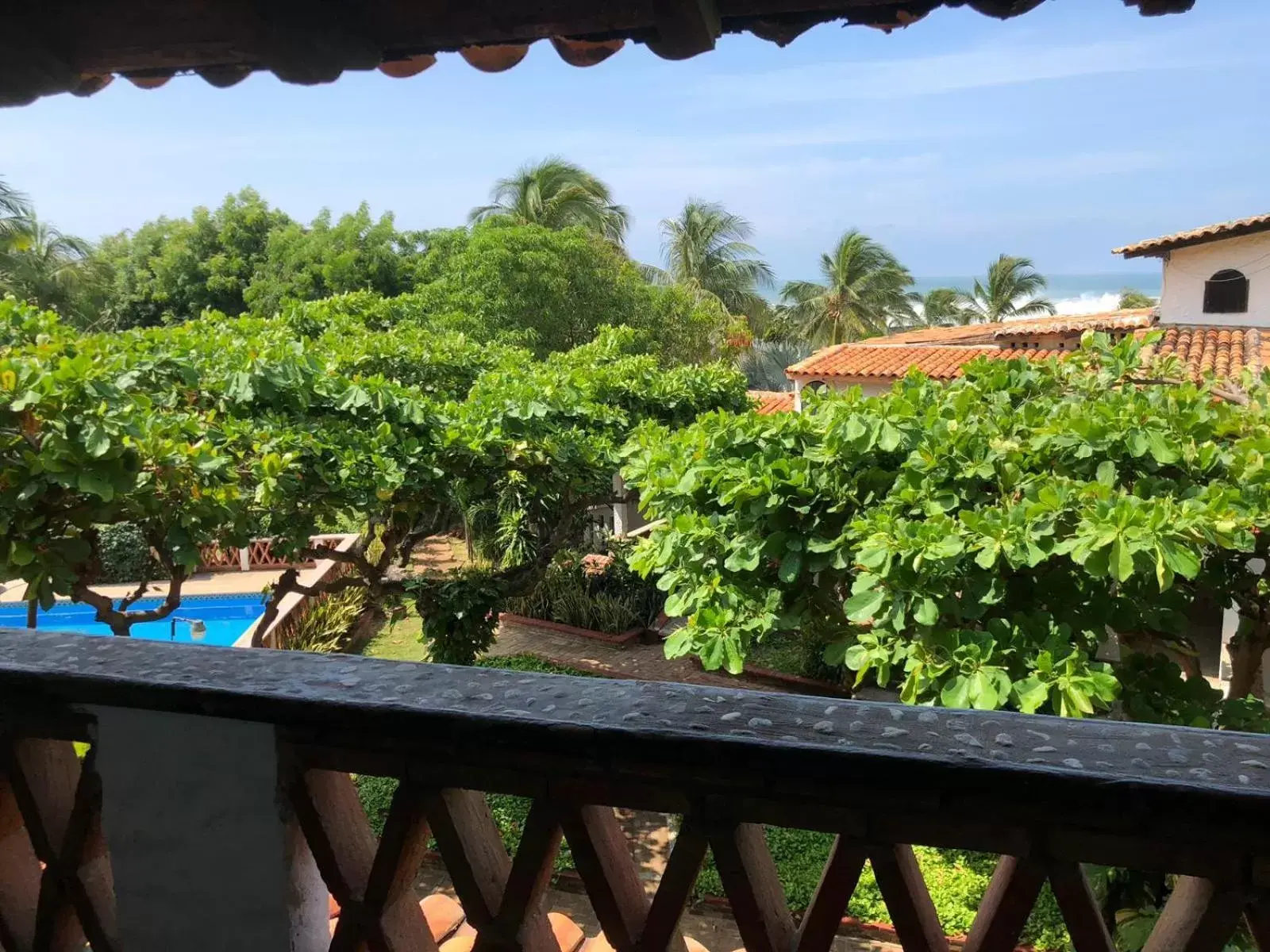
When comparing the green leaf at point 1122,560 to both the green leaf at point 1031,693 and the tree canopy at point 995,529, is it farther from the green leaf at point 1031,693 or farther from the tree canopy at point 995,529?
the green leaf at point 1031,693

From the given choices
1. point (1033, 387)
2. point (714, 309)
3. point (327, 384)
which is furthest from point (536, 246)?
point (1033, 387)

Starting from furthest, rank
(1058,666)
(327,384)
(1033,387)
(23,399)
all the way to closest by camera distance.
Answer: (327,384) → (1033,387) → (23,399) → (1058,666)

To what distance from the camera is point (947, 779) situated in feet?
2.50

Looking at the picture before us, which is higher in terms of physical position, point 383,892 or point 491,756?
point 491,756

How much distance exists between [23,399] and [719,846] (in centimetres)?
459

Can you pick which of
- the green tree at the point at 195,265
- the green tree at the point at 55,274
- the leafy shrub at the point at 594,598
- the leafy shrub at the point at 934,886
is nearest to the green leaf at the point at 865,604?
the leafy shrub at the point at 934,886

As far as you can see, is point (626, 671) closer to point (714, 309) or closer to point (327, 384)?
point (327, 384)

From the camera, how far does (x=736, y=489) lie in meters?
4.38

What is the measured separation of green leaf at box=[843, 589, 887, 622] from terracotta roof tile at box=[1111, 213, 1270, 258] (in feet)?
49.3

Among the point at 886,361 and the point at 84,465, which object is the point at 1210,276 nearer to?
the point at 886,361

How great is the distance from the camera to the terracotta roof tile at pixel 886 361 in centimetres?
1638

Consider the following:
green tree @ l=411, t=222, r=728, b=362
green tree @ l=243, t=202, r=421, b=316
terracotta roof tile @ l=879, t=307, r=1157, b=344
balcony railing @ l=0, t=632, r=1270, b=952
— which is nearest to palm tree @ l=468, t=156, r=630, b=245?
green tree @ l=243, t=202, r=421, b=316

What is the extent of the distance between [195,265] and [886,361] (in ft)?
58.4

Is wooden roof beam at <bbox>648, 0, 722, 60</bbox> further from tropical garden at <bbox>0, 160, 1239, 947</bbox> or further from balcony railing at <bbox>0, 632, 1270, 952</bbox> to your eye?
tropical garden at <bbox>0, 160, 1239, 947</bbox>
